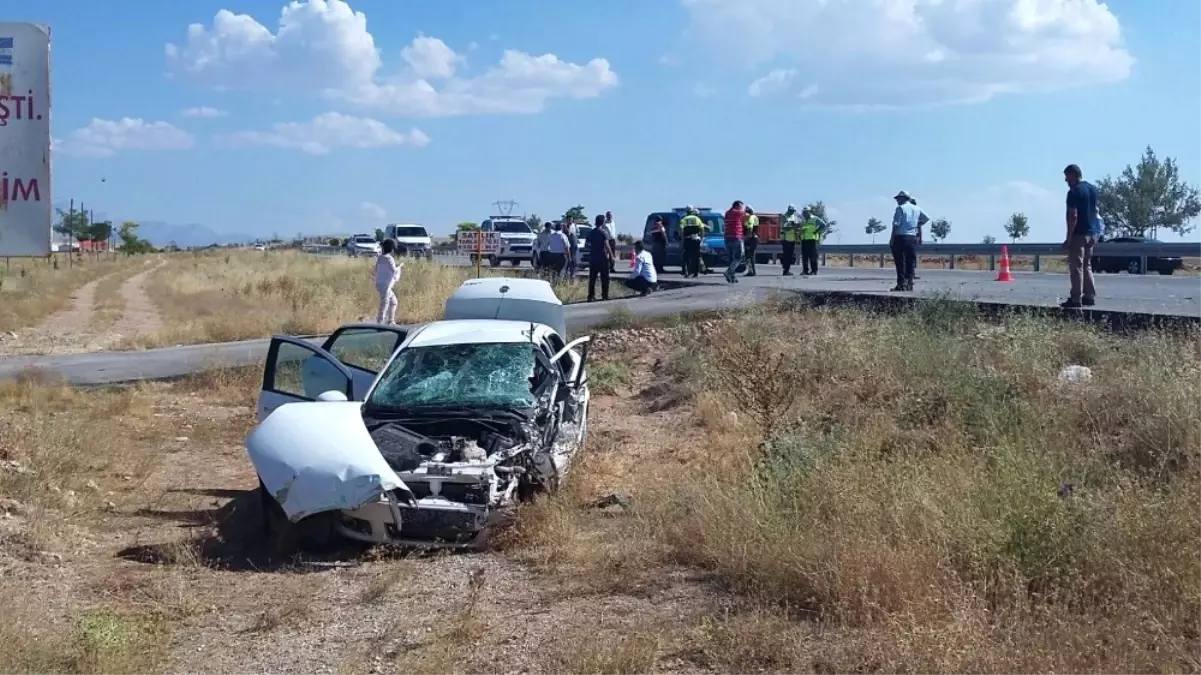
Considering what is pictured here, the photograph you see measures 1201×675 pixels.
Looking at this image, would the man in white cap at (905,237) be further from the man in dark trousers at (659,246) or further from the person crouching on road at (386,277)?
the man in dark trousers at (659,246)

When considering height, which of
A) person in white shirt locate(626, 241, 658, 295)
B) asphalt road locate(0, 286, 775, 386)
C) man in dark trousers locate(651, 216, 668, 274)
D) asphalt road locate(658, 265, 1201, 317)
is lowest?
asphalt road locate(0, 286, 775, 386)

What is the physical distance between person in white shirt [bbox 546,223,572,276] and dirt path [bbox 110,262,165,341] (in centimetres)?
869

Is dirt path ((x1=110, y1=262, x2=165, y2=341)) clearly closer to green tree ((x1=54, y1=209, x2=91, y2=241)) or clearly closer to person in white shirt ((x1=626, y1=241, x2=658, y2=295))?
person in white shirt ((x1=626, y1=241, x2=658, y2=295))

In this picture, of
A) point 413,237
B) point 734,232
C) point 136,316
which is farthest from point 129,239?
point 734,232

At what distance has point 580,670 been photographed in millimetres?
5602

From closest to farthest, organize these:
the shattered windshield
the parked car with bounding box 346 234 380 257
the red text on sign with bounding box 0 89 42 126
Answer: the red text on sign with bounding box 0 89 42 126
the shattered windshield
the parked car with bounding box 346 234 380 257

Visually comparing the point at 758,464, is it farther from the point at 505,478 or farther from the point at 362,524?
the point at 362,524

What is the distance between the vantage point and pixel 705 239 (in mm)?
34844

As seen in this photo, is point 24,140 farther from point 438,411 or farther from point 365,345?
point 365,345

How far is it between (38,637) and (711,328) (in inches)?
540

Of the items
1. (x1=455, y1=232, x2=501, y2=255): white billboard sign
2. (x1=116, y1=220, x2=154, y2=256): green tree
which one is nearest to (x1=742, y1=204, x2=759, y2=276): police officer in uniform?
(x1=455, y1=232, x2=501, y2=255): white billboard sign

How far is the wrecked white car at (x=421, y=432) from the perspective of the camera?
816cm

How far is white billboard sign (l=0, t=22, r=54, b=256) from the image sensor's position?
28.0ft

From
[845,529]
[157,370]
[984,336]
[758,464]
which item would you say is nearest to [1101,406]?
[758,464]
